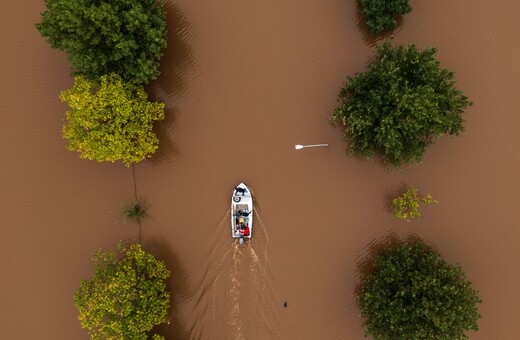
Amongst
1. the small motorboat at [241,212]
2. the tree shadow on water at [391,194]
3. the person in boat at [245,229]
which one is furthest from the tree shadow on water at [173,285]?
the tree shadow on water at [391,194]

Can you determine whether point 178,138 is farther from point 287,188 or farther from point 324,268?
point 324,268

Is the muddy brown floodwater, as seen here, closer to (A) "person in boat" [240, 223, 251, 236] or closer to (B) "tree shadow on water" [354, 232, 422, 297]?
(B) "tree shadow on water" [354, 232, 422, 297]

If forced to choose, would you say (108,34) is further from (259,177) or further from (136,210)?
(259,177)

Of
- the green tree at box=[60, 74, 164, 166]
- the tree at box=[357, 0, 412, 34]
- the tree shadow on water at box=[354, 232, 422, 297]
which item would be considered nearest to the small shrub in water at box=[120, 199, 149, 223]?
the green tree at box=[60, 74, 164, 166]

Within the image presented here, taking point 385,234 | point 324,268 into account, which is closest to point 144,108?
point 324,268

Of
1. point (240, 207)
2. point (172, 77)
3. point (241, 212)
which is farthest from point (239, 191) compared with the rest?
point (172, 77)
